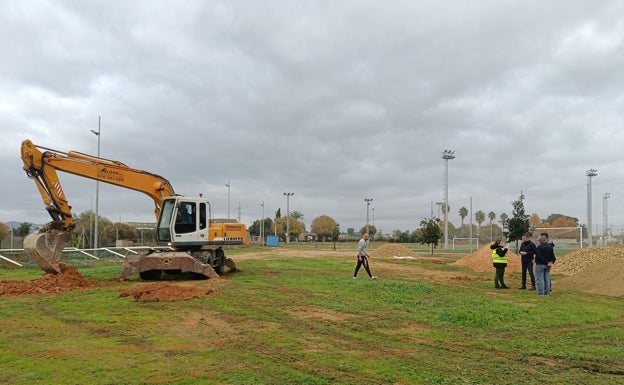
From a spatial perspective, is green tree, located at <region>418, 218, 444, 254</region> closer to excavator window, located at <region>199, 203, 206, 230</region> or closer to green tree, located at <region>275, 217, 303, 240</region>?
excavator window, located at <region>199, 203, 206, 230</region>

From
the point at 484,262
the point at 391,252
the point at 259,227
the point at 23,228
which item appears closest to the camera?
the point at 484,262

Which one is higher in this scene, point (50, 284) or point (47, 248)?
point (47, 248)

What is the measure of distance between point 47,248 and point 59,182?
265 centimetres

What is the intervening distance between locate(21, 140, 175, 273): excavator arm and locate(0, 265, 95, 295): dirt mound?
0.45 m

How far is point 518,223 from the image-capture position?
33000 millimetres

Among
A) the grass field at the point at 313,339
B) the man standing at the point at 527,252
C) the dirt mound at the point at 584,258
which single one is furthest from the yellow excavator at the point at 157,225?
the dirt mound at the point at 584,258

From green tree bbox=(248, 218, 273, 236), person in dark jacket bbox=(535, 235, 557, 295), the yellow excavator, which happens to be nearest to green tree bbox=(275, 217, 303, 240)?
green tree bbox=(248, 218, 273, 236)

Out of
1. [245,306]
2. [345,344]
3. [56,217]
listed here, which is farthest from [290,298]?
[56,217]

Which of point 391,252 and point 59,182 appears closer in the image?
point 59,182

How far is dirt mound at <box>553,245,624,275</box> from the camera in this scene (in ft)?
74.8

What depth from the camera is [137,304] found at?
12.1m

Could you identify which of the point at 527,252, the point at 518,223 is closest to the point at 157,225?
the point at 527,252

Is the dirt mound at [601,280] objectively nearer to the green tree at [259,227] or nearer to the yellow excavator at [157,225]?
the yellow excavator at [157,225]

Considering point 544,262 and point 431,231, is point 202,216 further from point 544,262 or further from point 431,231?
point 431,231
